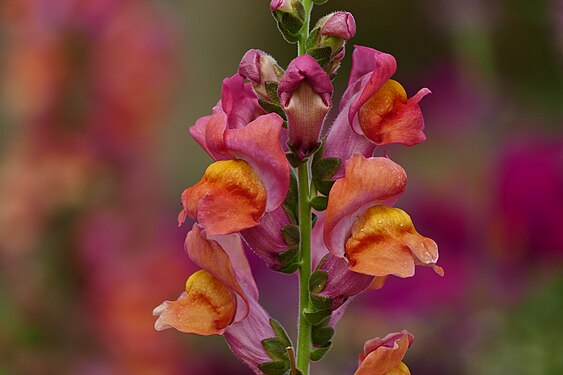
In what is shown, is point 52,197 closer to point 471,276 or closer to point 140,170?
point 140,170

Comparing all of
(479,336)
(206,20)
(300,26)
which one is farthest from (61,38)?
(206,20)

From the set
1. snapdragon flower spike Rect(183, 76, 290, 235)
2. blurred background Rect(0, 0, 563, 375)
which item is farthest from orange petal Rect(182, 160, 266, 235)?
blurred background Rect(0, 0, 563, 375)

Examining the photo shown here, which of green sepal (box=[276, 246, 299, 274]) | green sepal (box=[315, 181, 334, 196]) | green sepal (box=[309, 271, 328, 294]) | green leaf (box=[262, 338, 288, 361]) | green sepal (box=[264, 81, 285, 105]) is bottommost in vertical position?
green leaf (box=[262, 338, 288, 361])

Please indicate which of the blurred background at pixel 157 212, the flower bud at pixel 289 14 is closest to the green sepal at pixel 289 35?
the flower bud at pixel 289 14

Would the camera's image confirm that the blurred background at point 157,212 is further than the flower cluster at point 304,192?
Yes

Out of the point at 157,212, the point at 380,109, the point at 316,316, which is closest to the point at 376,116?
the point at 380,109

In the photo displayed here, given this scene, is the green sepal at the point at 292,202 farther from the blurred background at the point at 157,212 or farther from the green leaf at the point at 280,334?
the blurred background at the point at 157,212

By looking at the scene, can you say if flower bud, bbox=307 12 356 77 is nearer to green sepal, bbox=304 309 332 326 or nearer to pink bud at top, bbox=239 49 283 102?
pink bud at top, bbox=239 49 283 102
